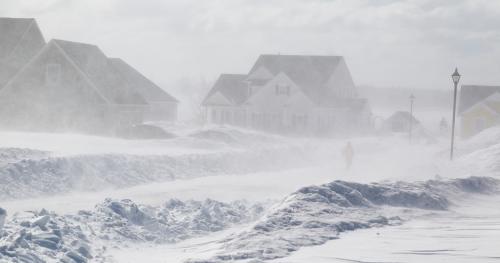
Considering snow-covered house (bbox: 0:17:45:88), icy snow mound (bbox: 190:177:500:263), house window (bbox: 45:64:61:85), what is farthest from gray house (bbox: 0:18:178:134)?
icy snow mound (bbox: 190:177:500:263)

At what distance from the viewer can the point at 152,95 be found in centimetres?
6738

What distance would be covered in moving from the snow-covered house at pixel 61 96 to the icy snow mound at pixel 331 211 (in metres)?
31.0

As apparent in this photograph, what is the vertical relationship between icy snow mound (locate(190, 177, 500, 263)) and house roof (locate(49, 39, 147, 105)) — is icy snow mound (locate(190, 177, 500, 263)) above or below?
below

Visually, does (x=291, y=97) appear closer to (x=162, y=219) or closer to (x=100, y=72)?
(x=100, y=72)

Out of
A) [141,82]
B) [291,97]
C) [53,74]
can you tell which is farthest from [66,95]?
[291,97]

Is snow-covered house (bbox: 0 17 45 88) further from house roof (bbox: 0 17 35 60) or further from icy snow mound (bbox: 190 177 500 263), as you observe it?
icy snow mound (bbox: 190 177 500 263)

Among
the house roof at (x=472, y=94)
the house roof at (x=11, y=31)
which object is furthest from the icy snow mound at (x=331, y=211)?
the house roof at (x=472, y=94)

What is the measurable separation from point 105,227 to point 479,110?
5681 cm

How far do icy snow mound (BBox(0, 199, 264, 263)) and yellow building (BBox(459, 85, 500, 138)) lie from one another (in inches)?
2015

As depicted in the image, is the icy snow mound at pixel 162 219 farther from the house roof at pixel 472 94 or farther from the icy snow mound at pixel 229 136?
the house roof at pixel 472 94

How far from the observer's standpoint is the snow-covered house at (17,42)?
2042 inches

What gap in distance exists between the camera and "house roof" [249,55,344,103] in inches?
2761

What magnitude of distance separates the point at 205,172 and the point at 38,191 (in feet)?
34.2

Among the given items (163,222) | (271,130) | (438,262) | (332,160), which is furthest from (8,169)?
(271,130)
